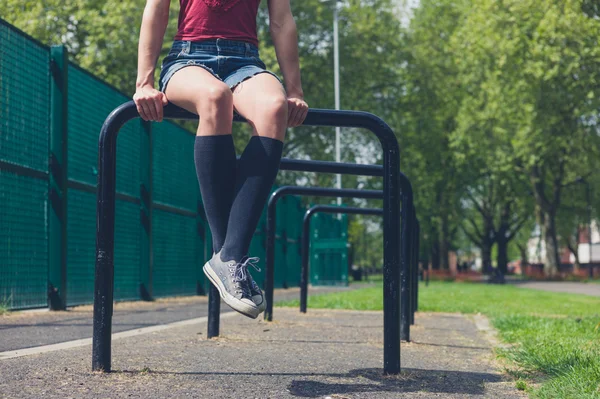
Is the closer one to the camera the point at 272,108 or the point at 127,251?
the point at 272,108

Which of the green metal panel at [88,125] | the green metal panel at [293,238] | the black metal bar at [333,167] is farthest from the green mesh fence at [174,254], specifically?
the green metal panel at [293,238]

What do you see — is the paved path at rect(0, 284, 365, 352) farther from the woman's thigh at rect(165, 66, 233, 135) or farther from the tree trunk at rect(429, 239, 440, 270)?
the tree trunk at rect(429, 239, 440, 270)

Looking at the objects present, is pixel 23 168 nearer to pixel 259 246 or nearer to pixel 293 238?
pixel 259 246

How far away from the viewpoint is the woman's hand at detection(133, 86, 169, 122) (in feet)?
10.2

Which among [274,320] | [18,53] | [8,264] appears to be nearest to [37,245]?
[8,264]

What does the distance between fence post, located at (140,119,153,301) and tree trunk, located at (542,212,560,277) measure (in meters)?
29.5

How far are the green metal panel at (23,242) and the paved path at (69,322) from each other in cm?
19

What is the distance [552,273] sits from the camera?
37.1 m

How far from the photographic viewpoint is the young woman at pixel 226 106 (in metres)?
2.93

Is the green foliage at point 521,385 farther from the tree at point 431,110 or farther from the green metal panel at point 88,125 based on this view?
the tree at point 431,110

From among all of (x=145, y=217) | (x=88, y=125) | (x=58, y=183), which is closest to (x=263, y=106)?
(x=58, y=183)

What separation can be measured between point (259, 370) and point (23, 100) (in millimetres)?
4409

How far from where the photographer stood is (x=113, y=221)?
126 inches

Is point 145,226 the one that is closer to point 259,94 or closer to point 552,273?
point 259,94
